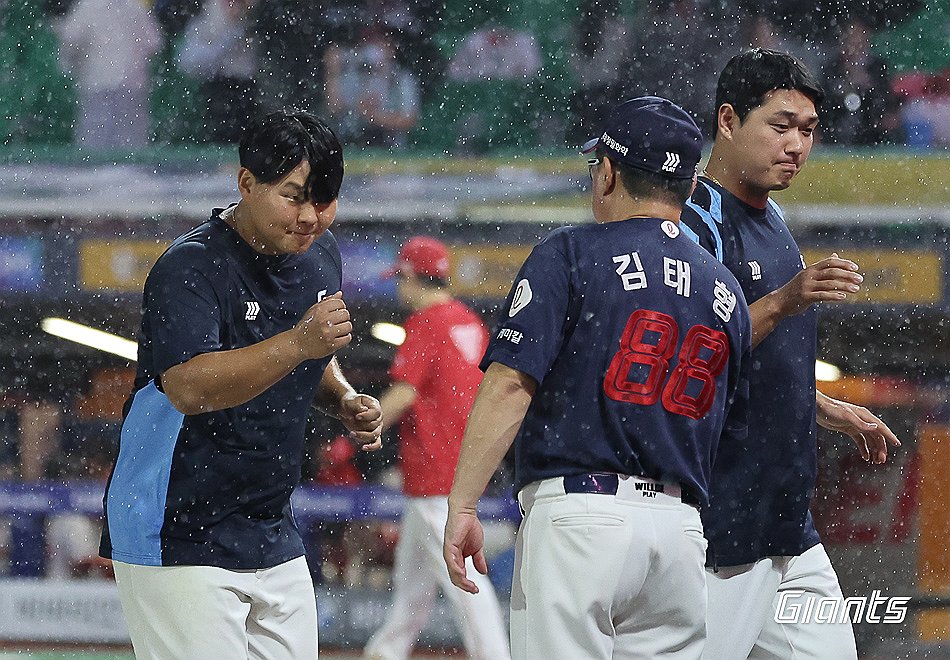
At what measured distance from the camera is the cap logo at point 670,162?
10.4ft

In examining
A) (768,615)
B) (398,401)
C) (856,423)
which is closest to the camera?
(768,615)

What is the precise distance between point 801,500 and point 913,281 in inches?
218

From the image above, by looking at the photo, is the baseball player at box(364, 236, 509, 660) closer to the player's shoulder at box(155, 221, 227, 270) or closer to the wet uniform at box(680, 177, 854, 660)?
the wet uniform at box(680, 177, 854, 660)

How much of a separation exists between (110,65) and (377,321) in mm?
3869

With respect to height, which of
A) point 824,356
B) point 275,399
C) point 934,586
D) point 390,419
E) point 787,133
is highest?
point 787,133

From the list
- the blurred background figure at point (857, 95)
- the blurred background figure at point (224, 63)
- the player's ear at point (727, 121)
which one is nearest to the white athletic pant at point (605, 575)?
the player's ear at point (727, 121)

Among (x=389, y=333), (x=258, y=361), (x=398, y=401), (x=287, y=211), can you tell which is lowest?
(x=389, y=333)

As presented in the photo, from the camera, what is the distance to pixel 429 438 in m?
6.18

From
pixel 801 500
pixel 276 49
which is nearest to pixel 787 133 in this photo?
pixel 801 500

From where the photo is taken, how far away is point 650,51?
36.8ft

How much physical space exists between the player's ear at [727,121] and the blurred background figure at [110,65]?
7828 mm

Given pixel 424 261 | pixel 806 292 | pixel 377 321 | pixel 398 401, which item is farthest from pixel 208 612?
pixel 377 321

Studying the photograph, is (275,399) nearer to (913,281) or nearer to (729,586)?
(729,586)

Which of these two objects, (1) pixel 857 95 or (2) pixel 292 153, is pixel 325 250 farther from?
(1) pixel 857 95
